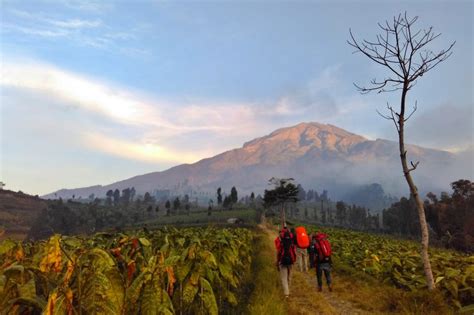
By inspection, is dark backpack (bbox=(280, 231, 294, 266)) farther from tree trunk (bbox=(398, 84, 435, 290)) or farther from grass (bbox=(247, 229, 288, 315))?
tree trunk (bbox=(398, 84, 435, 290))

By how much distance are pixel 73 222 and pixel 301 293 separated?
137049 millimetres

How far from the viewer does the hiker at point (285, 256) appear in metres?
12.4

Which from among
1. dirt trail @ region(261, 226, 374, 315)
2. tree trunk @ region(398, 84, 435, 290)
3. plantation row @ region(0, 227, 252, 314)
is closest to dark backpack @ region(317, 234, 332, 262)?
dirt trail @ region(261, 226, 374, 315)

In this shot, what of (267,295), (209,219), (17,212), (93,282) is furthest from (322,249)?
(17,212)

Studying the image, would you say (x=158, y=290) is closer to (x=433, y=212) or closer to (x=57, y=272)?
(x=57, y=272)

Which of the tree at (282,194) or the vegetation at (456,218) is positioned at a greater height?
the tree at (282,194)

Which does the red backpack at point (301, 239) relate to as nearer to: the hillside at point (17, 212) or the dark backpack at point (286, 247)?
the dark backpack at point (286, 247)

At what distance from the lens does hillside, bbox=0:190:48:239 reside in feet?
454

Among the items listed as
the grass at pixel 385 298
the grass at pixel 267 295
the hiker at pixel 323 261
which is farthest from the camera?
the hiker at pixel 323 261

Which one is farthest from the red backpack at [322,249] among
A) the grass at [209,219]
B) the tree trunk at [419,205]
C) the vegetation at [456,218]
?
the grass at [209,219]

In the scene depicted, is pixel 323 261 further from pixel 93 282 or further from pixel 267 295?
pixel 93 282

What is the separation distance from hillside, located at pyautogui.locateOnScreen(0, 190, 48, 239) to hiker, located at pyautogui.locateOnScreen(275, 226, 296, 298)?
141936 millimetres

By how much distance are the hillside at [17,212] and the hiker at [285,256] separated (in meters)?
142

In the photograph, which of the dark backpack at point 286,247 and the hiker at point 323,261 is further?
the hiker at point 323,261
